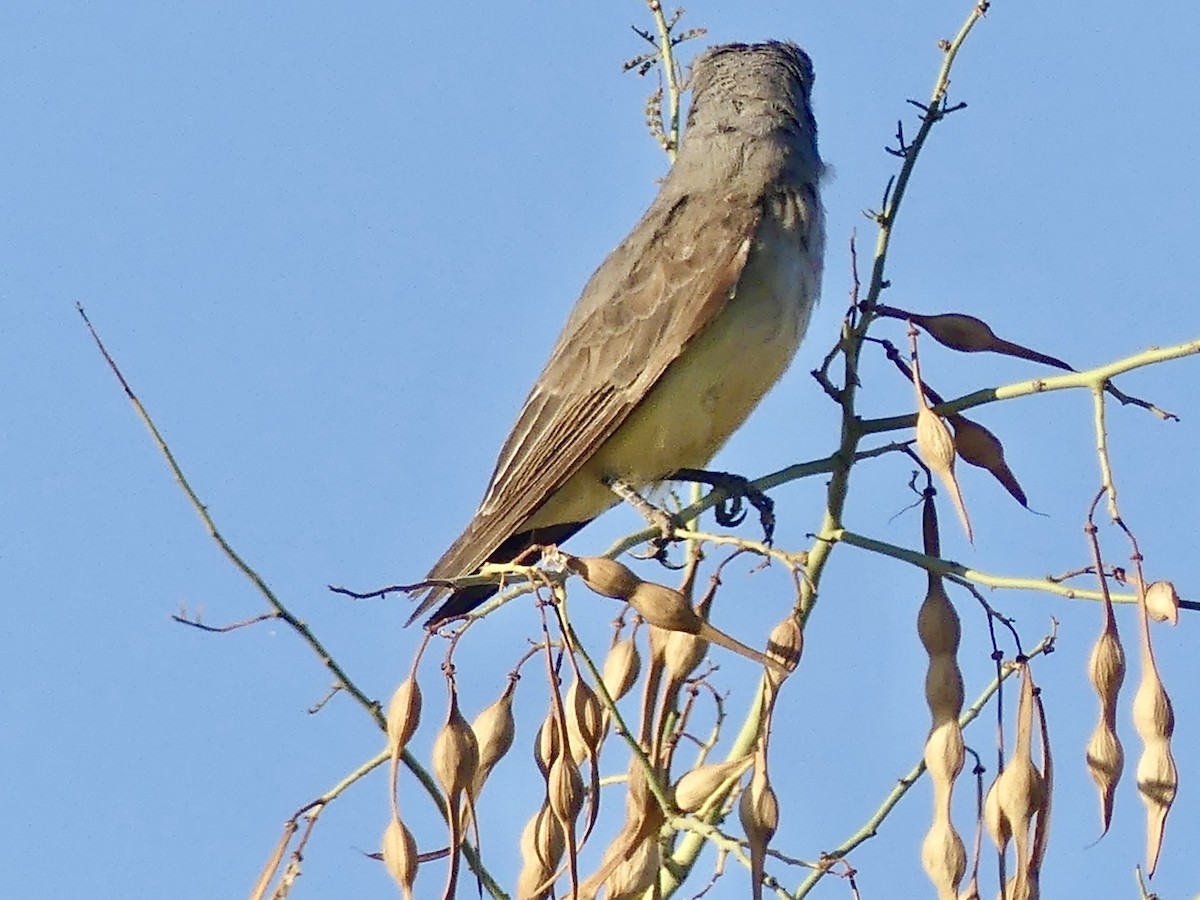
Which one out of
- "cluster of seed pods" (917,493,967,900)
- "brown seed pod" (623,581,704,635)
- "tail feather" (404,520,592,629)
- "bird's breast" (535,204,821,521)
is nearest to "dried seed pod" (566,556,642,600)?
"brown seed pod" (623,581,704,635)

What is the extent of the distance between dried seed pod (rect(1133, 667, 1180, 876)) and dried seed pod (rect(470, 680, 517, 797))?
104 cm

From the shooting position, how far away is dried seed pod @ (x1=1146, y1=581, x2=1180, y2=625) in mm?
2645

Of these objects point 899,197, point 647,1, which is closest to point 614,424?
point 647,1

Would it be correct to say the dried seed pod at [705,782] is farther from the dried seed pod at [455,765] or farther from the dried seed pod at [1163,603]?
the dried seed pod at [1163,603]

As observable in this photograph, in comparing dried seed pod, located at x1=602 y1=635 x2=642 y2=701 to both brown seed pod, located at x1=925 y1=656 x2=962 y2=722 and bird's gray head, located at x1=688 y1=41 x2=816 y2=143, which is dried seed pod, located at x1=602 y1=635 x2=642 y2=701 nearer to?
brown seed pod, located at x1=925 y1=656 x2=962 y2=722

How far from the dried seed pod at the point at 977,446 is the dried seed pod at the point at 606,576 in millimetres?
666

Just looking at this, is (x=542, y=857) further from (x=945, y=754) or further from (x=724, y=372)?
(x=724, y=372)

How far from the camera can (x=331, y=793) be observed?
298 cm

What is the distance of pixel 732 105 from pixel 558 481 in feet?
5.68

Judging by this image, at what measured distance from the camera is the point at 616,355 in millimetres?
5680

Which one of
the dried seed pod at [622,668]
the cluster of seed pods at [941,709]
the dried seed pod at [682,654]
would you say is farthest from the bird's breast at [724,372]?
the cluster of seed pods at [941,709]

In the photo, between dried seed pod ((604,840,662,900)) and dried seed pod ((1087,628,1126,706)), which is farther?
dried seed pod ((604,840,662,900))

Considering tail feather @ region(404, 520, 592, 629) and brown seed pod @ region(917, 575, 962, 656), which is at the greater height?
tail feather @ region(404, 520, 592, 629)

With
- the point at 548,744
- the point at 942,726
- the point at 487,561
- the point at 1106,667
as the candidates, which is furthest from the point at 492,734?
the point at 487,561
